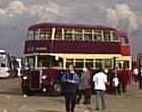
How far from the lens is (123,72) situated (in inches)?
1603

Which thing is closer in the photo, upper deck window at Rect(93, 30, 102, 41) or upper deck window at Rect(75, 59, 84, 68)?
upper deck window at Rect(75, 59, 84, 68)

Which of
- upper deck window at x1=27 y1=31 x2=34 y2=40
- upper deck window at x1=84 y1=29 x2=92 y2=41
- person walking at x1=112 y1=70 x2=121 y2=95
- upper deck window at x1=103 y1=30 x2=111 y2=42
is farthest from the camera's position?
upper deck window at x1=103 y1=30 x2=111 y2=42

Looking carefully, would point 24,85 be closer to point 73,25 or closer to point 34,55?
point 34,55

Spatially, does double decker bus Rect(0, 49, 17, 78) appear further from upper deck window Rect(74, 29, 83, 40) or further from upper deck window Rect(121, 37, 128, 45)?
upper deck window Rect(74, 29, 83, 40)

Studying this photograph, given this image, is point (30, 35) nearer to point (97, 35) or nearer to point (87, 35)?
point (87, 35)

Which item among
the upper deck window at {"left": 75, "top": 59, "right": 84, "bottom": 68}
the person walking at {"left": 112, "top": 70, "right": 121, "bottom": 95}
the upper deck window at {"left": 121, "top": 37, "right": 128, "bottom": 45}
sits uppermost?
the upper deck window at {"left": 121, "top": 37, "right": 128, "bottom": 45}

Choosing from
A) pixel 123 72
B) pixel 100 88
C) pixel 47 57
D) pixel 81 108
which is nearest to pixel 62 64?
pixel 47 57

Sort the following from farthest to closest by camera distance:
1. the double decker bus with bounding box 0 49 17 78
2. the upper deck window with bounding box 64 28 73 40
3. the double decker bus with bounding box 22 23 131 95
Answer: the double decker bus with bounding box 0 49 17 78
the upper deck window with bounding box 64 28 73 40
the double decker bus with bounding box 22 23 131 95

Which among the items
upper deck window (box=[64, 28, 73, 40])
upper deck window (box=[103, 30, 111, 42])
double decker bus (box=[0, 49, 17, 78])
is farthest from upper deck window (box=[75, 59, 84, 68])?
double decker bus (box=[0, 49, 17, 78])

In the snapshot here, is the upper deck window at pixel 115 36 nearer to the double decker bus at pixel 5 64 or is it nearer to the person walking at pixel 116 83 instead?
the person walking at pixel 116 83

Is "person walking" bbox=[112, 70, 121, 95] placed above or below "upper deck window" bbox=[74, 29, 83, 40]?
below

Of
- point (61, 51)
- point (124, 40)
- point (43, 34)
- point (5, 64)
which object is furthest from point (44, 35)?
point (5, 64)

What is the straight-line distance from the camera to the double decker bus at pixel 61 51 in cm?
3656

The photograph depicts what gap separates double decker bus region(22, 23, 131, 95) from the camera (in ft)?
120
